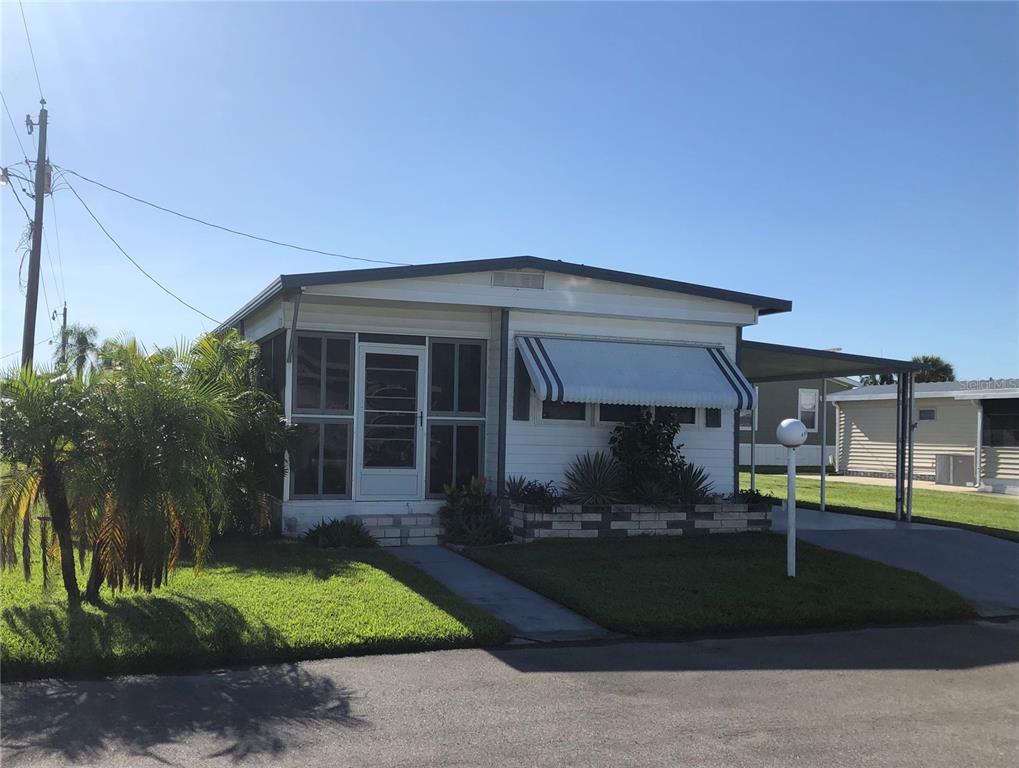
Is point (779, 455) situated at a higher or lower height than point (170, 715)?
higher

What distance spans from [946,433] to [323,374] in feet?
68.8

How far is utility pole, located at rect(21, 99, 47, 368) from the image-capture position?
17.2 meters

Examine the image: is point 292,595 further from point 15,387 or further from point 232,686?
point 15,387

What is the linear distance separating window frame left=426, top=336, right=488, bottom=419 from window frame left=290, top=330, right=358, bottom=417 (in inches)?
39.9

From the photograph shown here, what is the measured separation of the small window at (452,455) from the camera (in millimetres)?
11711

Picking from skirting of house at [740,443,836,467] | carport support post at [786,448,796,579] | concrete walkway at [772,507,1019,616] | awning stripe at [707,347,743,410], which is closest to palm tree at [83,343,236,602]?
carport support post at [786,448,796,579]

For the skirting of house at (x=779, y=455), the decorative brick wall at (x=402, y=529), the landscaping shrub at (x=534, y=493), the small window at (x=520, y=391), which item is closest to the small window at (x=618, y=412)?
the small window at (x=520, y=391)

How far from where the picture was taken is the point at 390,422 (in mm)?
11523

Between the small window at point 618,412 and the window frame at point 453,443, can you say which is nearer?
the window frame at point 453,443

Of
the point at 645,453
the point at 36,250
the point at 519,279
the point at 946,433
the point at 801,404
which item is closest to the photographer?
the point at 645,453

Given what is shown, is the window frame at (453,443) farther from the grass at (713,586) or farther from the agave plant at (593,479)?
the grass at (713,586)

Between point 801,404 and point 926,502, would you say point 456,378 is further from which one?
point 801,404

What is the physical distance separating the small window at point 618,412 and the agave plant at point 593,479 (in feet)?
1.70

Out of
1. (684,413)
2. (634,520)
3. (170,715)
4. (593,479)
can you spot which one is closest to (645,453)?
(593,479)
